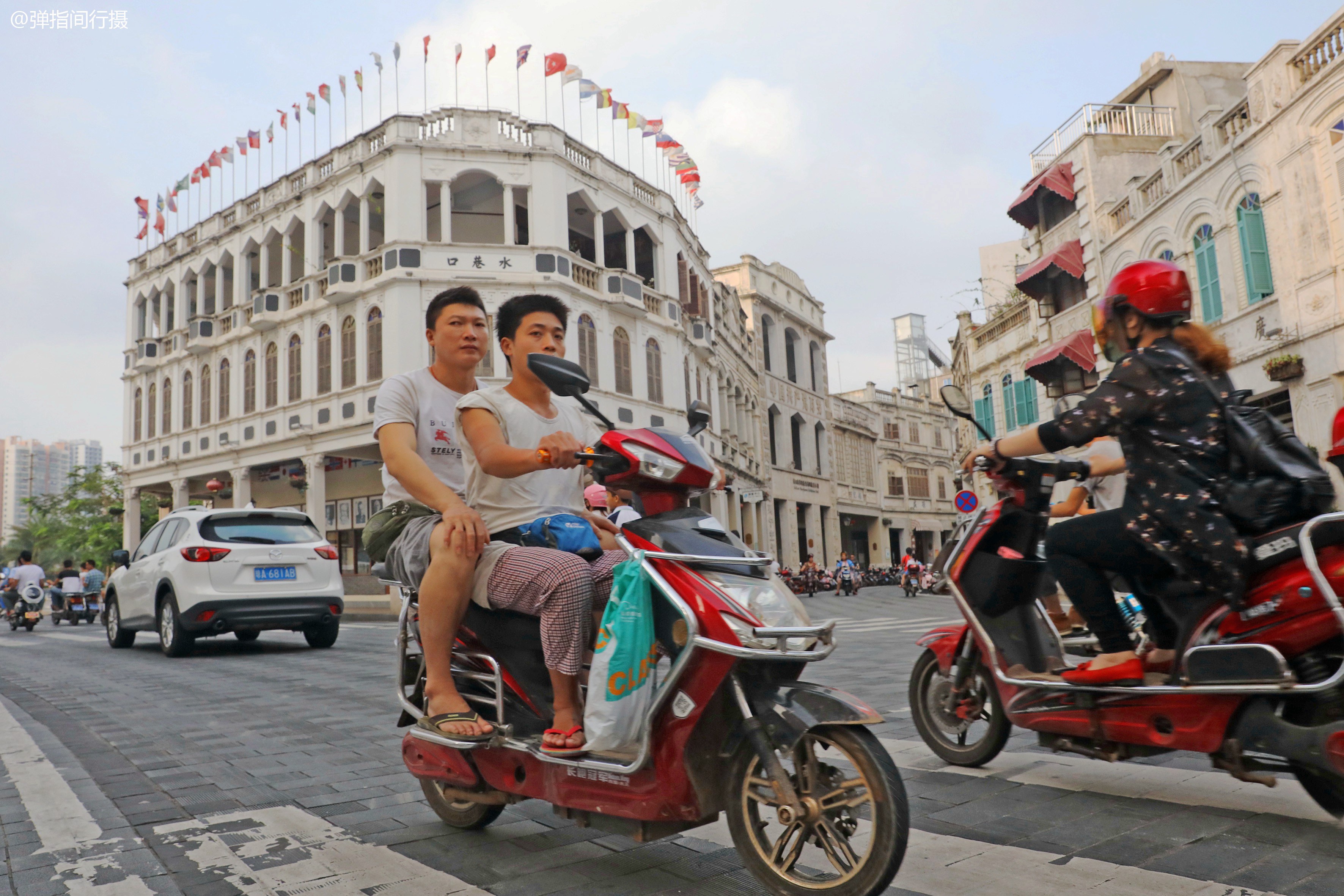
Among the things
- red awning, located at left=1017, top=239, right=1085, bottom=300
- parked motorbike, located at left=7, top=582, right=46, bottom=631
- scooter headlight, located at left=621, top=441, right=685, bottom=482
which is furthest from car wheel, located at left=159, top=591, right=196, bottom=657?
red awning, located at left=1017, top=239, right=1085, bottom=300

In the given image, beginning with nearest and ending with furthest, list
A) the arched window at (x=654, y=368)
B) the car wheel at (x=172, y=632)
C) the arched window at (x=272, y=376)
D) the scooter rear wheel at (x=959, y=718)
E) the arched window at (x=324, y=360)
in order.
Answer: the scooter rear wheel at (x=959, y=718) → the car wheel at (x=172, y=632) → the arched window at (x=324, y=360) → the arched window at (x=654, y=368) → the arched window at (x=272, y=376)

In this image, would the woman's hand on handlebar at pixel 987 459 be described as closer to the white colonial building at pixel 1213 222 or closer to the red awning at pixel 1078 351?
the white colonial building at pixel 1213 222

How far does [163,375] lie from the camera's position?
113 ft

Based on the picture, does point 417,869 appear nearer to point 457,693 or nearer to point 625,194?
point 457,693

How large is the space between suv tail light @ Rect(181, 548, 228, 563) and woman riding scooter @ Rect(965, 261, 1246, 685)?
28.8ft

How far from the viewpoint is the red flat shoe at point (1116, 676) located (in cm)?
334

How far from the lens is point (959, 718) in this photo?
4250 mm

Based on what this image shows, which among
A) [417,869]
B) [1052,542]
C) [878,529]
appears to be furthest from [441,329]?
[878,529]

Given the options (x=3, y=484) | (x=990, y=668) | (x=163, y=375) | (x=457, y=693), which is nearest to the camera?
(x=457, y=693)

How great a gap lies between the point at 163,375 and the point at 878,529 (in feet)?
119

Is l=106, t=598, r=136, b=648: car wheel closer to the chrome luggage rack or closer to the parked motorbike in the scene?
the parked motorbike

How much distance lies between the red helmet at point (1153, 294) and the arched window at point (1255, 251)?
16.1 metres

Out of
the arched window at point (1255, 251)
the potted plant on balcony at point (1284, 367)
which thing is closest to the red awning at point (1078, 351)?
the arched window at point (1255, 251)

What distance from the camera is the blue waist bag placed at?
313 centimetres
